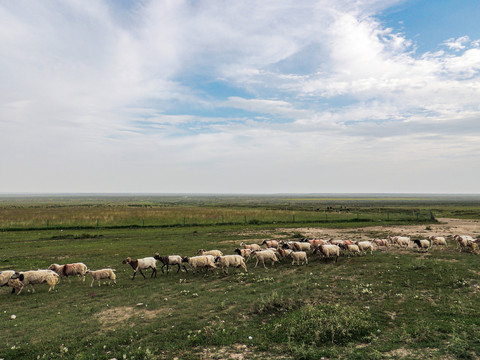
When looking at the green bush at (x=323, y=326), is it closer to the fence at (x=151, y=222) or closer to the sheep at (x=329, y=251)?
the sheep at (x=329, y=251)

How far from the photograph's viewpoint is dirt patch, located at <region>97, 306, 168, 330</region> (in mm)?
8677

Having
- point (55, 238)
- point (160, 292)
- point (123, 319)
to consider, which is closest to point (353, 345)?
point (123, 319)

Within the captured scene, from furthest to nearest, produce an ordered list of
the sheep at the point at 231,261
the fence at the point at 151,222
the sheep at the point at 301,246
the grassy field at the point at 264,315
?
the fence at the point at 151,222 → the sheep at the point at 301,246 → the sheep at the point at 231,261 → the grassy field at the point at 264,315

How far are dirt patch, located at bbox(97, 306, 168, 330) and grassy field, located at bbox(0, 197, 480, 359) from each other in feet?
0.13

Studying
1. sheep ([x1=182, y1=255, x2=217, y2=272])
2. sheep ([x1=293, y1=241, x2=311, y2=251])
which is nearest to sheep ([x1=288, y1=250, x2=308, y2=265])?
sheep ([x1=293, y1=241, x2=311, y2=251])

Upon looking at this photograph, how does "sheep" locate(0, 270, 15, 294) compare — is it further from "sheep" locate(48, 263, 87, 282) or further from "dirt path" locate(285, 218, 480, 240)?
"dirt path" locate(285, 218, 480, 240)

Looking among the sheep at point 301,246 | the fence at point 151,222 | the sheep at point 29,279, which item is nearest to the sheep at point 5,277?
the sheep at point 29,279

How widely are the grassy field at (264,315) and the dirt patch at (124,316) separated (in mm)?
40

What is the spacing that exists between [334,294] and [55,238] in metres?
32.1

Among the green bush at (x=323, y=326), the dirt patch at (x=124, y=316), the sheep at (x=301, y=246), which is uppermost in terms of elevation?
the green bush at (x=323, y=326)

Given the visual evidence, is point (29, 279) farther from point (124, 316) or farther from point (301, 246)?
point (301, 246)

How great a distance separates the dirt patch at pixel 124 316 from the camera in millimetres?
8677

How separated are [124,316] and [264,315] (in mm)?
5289

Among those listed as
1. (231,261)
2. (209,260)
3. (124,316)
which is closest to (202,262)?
(209,260)
